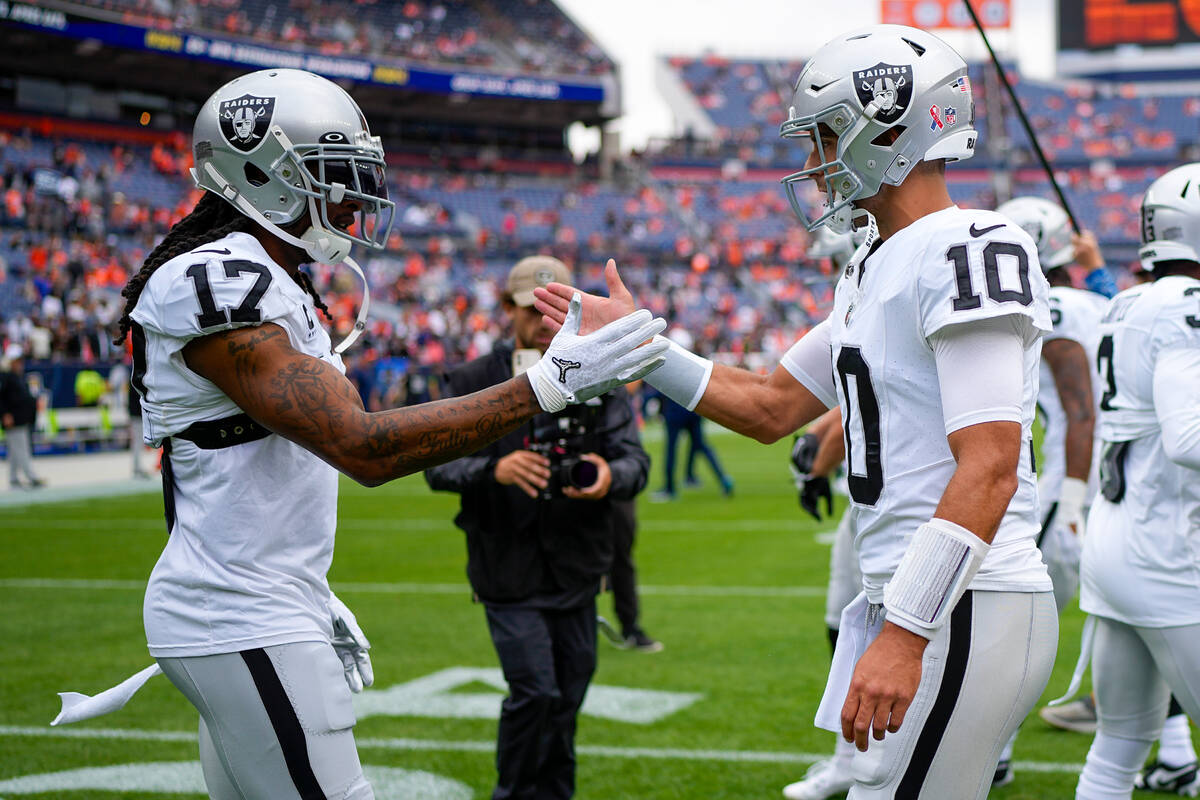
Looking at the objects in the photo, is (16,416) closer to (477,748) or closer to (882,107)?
(477,748)

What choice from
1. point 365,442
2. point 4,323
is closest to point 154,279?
point 365,442

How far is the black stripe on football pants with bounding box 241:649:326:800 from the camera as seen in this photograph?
→ 248 cm

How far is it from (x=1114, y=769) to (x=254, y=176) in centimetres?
278

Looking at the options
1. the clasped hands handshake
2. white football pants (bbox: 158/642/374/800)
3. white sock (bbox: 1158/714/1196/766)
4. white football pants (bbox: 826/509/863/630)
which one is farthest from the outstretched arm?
white sock (bbox: 1158/714/1196/766)

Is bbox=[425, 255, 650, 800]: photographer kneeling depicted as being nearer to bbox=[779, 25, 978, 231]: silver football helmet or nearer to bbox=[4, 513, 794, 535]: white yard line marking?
bbox=[779, 25, 978, 231]: silver football helmet

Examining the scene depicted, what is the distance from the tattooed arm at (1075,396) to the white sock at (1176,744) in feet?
3.21

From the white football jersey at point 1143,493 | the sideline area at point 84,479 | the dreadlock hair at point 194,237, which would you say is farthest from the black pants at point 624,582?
the sideline area at point 84,479

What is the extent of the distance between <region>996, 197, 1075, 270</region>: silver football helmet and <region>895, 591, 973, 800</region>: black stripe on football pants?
131 inches

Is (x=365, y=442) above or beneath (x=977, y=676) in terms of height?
above

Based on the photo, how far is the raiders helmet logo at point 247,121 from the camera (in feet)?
8.61

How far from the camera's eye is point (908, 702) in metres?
2.18

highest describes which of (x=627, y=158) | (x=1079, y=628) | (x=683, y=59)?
(x=683, y=59)

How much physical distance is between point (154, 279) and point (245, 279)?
0.21 metres

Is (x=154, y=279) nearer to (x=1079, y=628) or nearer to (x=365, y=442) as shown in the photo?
(x=365, y=442)
